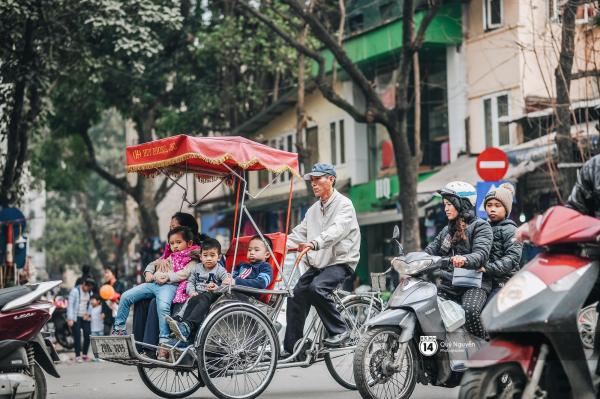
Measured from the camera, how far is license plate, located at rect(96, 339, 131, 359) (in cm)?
912

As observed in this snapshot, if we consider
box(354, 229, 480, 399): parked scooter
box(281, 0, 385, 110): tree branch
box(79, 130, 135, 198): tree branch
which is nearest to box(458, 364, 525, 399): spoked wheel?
box(354, 229, 480, 399): parked scooter

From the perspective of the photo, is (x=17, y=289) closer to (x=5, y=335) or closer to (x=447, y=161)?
(x=5, y=335)

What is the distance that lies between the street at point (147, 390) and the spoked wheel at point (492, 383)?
12.0 feet

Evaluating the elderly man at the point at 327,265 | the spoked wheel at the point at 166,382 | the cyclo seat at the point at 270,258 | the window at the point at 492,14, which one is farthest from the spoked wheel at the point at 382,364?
the window at the point at 492,14

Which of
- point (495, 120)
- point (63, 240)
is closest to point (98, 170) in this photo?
point (495, 120)

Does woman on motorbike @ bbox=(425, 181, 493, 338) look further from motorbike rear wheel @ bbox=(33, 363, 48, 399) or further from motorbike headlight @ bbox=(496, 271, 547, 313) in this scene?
motorbike rear wheel @ bbox=(33, 363, 48, 399)

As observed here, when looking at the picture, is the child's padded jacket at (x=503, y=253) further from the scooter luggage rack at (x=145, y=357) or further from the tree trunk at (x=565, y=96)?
the tree trunk at (x=565, y=96)

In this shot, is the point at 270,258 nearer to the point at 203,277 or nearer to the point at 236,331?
the point at 203,277

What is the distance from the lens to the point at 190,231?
10.1 metres

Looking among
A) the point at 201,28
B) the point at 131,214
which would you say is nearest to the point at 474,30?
the point at 201,28

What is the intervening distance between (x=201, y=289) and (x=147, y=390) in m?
1.96

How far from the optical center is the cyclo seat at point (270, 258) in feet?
32.4

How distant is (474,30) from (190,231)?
56.2 ft

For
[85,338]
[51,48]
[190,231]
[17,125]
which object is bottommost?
[85,338]
